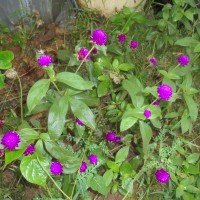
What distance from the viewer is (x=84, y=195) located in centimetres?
137

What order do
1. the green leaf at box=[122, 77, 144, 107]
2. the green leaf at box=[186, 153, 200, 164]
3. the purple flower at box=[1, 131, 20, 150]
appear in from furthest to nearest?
the green leaf at box=[186, 153, 200, 164] → the green leaf at box=[122, 77, 144, 107] → the purple flower at box=[1, 131, 20, 150]

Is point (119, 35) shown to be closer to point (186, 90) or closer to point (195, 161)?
point (186, 90)

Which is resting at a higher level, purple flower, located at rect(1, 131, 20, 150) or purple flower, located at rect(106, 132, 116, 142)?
purple flower, located at rect(1, 131, 20, 150)

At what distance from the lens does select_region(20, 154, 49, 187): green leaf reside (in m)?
1.14

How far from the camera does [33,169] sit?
1158 mm

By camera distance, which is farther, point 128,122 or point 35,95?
point 128,122

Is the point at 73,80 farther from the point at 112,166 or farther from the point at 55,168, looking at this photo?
the point at 112,166

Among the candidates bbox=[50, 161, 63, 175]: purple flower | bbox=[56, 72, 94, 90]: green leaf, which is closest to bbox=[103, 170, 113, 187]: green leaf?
bbox=[50, 161, 63, 175]: purple flower

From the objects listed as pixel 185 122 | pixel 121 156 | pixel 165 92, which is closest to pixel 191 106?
pixel 185 122

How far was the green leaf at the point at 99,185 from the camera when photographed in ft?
4.59

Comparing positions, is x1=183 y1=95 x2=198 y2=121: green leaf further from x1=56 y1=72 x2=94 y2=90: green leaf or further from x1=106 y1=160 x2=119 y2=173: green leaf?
x1=56 y1=72 x2=94 y2=90: green leaf

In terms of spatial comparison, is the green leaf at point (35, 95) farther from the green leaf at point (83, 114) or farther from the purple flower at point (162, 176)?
the purple flower at point (162, 176)

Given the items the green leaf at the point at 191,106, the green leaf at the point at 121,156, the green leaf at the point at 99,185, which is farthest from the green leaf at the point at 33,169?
the green leaf at the point at 191,106

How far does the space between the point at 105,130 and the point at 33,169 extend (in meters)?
0.59
